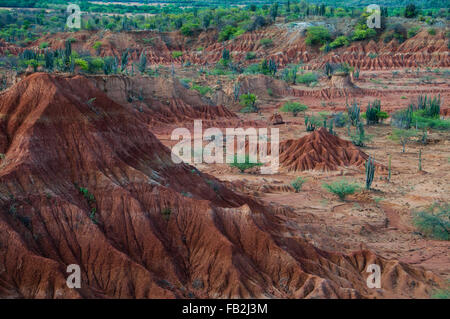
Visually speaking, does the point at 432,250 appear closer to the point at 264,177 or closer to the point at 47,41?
the point at 264,177

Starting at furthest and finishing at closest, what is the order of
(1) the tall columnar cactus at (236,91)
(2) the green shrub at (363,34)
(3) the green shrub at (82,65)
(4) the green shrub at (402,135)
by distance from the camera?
1. (2) the green shrub at (363,34)
2. (1) the tall columnar cactus at (236,91)
3. (3) the green shrub at (82,65)
4. (4) the green shrub at (402,135)

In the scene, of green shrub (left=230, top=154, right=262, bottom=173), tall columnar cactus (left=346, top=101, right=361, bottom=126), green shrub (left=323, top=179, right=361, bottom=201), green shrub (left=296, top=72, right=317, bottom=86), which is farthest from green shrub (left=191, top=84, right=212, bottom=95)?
Result: green shrub (left=323, top=179, right=361, bottom=201)

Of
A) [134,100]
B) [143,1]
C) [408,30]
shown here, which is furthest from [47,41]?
[143,1]

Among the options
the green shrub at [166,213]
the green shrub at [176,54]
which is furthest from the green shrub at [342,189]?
the green shrub at [176,54]

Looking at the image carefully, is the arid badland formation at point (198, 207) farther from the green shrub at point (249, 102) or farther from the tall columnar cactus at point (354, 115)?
the green shrub at point (249, 102)

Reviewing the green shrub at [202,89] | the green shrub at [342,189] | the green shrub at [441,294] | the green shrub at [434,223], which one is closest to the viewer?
the green shrub at [441,294]

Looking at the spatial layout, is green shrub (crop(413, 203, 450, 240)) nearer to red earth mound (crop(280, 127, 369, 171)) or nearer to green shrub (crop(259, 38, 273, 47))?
red earth mound (crop(280, 127, 369, 171))
